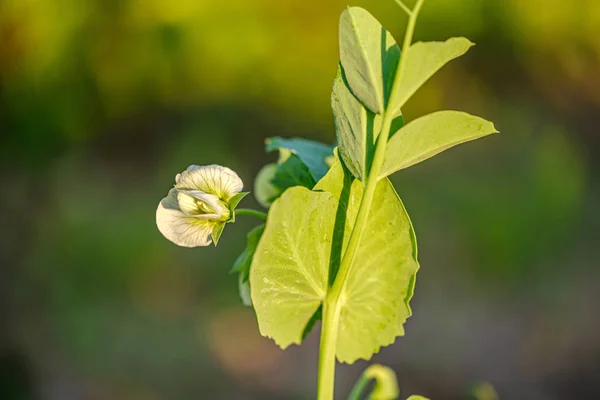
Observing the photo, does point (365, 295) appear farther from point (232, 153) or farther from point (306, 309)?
point (232, 153)

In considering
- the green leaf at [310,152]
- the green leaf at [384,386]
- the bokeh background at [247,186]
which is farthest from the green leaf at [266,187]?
Result: the bokeh background at [247,186]

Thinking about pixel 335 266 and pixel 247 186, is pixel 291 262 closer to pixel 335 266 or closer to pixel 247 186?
pixel 335 266

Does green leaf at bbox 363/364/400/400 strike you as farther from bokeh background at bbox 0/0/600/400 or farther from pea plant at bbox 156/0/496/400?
bokeh background at bbox 0/0/600/400

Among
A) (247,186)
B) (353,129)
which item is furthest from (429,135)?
(247,186)

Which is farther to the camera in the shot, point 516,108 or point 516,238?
point 516,108

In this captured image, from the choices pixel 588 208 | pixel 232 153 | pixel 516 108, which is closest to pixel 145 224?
pixel 232 153
